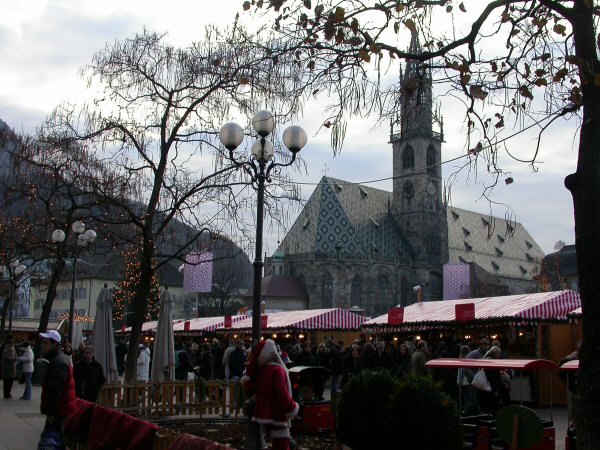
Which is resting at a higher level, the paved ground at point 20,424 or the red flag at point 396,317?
the red flag at point 396,317

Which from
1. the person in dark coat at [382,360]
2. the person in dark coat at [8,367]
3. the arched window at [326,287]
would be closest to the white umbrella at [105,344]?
the person in dark coat at [8,367]

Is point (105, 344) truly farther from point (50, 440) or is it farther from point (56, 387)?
point (56, 387)

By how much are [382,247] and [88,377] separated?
71794mm

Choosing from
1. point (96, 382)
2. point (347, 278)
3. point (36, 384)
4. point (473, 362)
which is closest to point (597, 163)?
point (473, 362)

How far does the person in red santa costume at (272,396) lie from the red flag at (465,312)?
14.5 meters

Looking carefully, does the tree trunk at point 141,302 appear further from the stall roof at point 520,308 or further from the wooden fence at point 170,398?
the stall roof at point 520,308

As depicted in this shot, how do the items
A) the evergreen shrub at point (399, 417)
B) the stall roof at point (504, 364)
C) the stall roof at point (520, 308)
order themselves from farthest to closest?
the stall roof at point (520, 308), the stall roof at point (504, 364), the evergreen shrub at point (399, 417)

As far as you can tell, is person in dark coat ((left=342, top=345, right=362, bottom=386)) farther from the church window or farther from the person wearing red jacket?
the church window

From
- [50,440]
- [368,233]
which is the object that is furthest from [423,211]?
[50,440]

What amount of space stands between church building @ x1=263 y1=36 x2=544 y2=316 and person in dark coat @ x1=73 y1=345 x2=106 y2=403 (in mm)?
59322

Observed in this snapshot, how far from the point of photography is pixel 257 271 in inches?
413

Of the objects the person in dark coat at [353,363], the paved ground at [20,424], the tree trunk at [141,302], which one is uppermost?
the tree trunk at [141,302]

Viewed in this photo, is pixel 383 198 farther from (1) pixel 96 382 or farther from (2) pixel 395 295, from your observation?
(1) pixel 96 382

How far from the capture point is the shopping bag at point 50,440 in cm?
860
